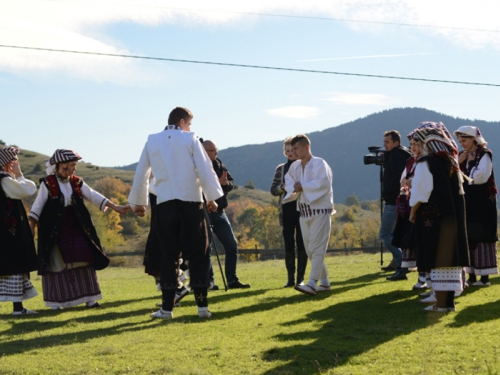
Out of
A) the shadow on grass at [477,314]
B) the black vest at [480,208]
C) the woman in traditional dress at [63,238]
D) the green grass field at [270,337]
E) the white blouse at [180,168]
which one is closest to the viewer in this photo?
the green grass field at [270,337]

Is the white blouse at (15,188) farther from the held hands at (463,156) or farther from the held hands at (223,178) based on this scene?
the held hands at (463,156)

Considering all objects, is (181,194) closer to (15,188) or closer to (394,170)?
(15,188)

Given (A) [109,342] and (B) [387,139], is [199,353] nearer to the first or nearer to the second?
(A) [109,342]

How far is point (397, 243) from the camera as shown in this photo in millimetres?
9531

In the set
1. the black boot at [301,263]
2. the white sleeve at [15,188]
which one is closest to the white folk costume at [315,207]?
the black boot at [301,263]

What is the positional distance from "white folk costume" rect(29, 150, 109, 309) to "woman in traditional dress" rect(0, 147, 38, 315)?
0.19 metres

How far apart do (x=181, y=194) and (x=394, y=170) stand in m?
4.69

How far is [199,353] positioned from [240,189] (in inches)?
4924

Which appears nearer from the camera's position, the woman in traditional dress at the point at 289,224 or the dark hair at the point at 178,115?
the dark hair at the point at 178,115

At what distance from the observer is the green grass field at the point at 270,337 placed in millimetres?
5191

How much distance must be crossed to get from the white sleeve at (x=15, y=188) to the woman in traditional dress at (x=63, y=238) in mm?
179

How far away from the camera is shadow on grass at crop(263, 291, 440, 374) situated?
527 cm

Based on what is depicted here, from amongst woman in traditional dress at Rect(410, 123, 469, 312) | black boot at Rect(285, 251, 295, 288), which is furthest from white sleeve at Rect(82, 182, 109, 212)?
woman in traditional dress at Rect(410, 123, 469, 312)

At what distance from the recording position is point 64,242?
29.2 ft
